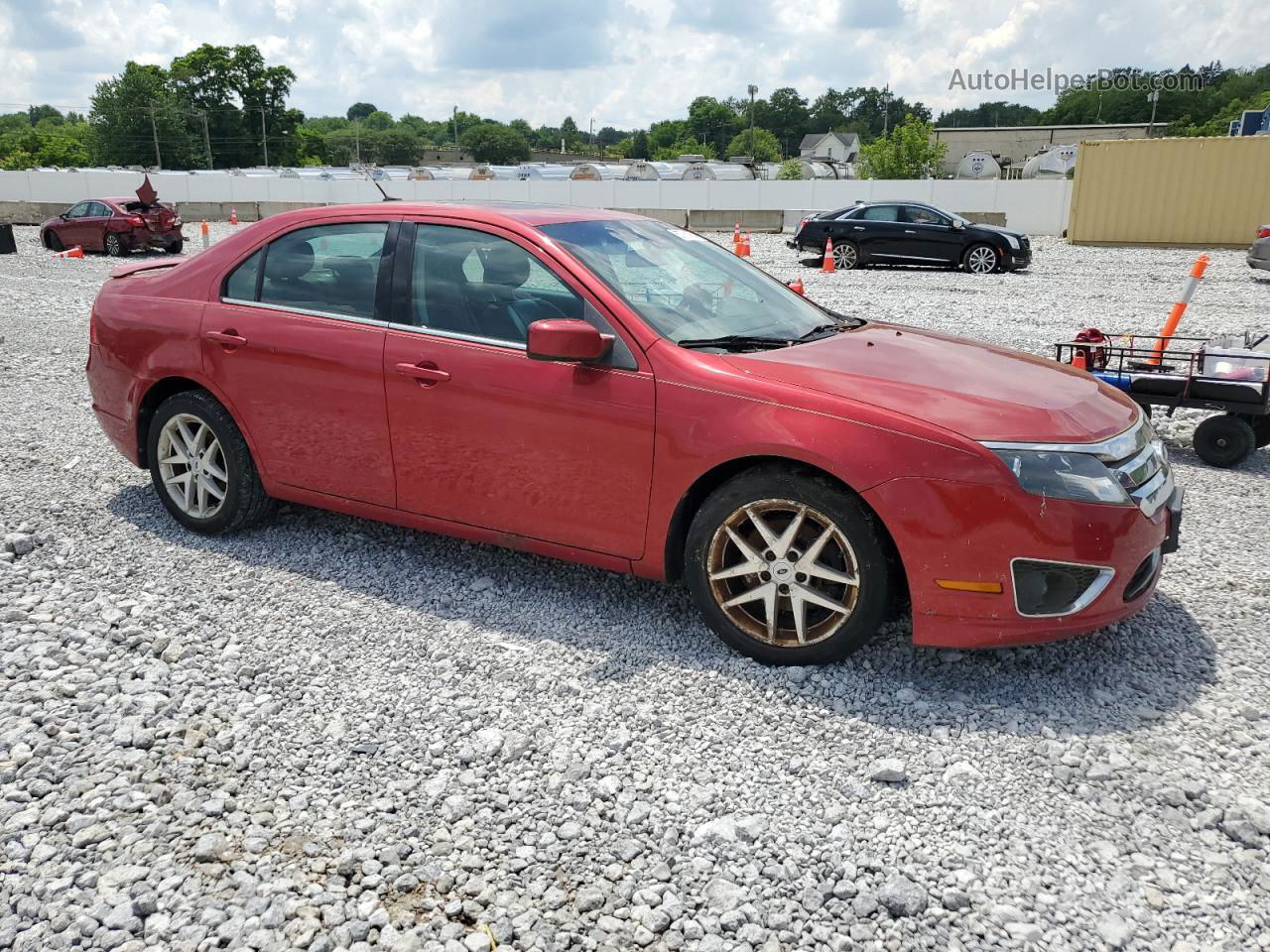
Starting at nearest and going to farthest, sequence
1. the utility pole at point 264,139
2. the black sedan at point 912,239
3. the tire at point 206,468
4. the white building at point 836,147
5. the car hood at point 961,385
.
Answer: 1. the car hood at point 961,385
2. the tire at point 206,468
3. the black sedan at point 912,239
4. the utility pole at point 264,139
5. the white building at point 836,147

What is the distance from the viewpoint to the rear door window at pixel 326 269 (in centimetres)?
464

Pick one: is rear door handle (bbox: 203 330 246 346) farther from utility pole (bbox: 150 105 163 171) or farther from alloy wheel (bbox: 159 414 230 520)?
utility pole (bbox: 150 105 163 171)

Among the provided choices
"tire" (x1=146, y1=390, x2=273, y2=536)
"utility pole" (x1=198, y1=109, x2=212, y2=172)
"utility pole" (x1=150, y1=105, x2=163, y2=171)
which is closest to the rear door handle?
"tire" (x1=146, y1=390, x2=273, y2=536)

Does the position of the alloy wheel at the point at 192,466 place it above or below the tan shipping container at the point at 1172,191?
below

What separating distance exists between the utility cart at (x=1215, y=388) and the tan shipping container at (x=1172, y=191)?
20831 mm

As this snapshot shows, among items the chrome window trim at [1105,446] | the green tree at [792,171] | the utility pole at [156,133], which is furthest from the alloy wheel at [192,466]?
the utility pole at [156,133]

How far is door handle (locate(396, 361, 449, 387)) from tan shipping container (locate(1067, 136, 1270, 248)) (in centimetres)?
2570

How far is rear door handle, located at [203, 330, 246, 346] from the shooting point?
4.87 metres

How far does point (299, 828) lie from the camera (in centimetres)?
298

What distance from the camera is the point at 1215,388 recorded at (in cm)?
660

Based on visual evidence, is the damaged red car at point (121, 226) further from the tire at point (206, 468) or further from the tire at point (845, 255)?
the tire at point (206, 468)

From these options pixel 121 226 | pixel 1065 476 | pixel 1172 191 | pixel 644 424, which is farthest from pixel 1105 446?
pixel 1172 191

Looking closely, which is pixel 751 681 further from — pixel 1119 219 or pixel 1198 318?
pixel 1119 219

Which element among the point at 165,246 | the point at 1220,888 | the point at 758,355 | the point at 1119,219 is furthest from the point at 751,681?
the point at 1119,219
